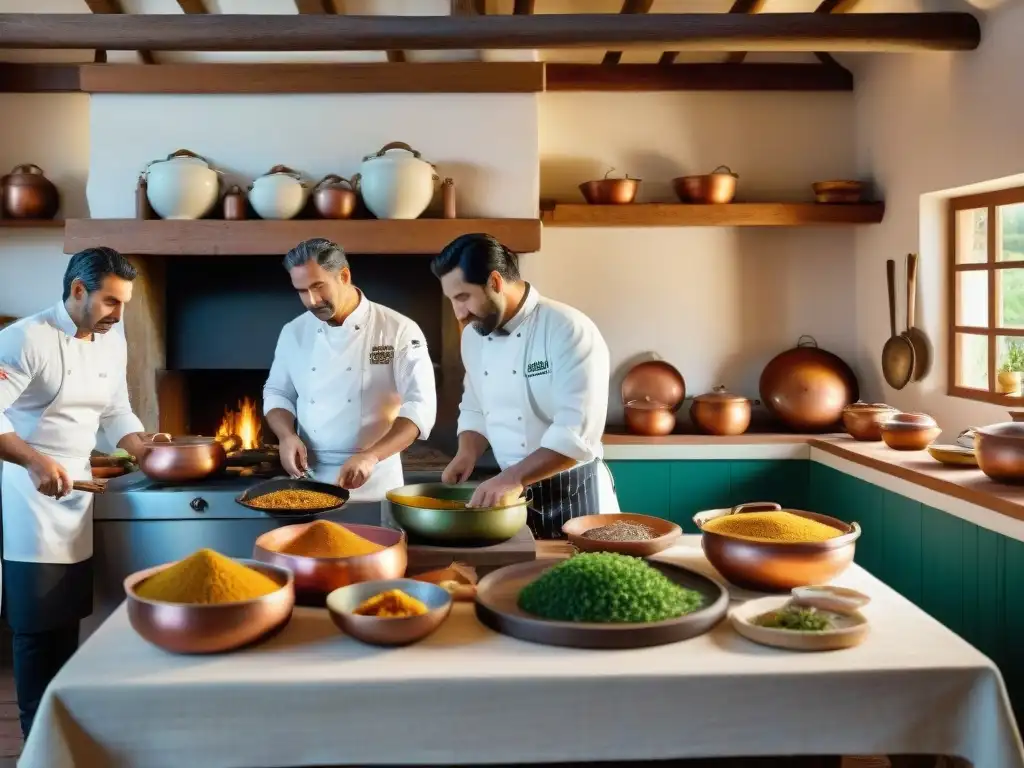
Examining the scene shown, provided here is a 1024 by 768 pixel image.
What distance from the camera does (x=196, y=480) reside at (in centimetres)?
325

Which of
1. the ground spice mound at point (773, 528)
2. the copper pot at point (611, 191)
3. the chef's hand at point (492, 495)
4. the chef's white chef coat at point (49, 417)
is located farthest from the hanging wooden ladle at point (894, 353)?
the chef's white chef coat at point (49, 417)

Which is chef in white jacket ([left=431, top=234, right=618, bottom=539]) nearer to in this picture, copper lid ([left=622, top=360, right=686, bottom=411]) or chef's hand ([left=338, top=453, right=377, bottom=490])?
chef's hand ([left=338, top=453, right=377, bottom=490])

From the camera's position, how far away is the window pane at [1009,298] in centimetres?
380

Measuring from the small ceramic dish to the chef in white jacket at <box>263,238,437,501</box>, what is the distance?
1.65 m

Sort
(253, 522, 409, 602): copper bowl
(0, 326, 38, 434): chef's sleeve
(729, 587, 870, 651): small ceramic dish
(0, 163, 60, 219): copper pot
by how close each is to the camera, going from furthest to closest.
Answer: (0, 163, 60, 219): copper pot
(0, 326, 38, 434): chef's sleeve
(253, 522, 409, 602): copper bowl
(729, 587, 870, 651): small ceramic dish

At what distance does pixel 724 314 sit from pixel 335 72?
2.21 metres

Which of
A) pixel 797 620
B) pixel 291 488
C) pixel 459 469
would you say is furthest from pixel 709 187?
pixel 797 620

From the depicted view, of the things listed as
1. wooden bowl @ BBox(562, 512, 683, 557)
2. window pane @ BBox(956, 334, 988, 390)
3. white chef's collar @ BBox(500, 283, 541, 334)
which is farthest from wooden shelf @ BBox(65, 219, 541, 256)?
window pane @ BBox(956, 334, 988, 390)

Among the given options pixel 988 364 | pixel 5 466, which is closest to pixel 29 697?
pixel 5 466

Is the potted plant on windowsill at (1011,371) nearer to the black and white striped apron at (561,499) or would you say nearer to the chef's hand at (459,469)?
the black and white striped apron at (561,499)

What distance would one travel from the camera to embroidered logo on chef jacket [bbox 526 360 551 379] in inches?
107

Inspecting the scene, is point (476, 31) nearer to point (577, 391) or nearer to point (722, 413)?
point (577, 391)

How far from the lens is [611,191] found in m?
4.46

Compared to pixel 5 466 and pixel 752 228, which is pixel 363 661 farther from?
pixel 752 228
